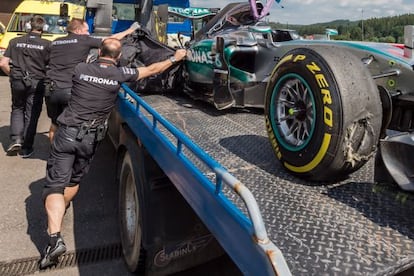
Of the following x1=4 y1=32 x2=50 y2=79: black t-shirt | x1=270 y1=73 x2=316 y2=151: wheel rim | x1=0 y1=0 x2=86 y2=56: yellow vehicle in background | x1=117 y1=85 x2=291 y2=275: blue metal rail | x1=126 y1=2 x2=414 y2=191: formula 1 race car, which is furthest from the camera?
x1=0 y1=0 x2=86 y2=56: yellow vehicle in background

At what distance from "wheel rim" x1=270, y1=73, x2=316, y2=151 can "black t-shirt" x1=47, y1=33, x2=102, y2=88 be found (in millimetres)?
3568

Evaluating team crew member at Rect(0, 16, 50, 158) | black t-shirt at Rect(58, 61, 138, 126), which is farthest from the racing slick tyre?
team crew member at Rect(0, 16, 50, 158)

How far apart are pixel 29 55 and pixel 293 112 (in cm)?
523

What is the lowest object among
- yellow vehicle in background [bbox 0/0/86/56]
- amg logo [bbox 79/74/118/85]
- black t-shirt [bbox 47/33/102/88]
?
amg logo [bbox 79/74/118/85]

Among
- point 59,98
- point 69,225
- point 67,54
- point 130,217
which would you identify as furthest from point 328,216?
point 67,54

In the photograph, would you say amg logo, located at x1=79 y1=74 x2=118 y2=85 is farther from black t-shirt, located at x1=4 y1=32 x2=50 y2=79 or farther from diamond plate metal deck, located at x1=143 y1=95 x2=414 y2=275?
black t-shirt, located at x1=4 y1=32 x2=50 y2=79

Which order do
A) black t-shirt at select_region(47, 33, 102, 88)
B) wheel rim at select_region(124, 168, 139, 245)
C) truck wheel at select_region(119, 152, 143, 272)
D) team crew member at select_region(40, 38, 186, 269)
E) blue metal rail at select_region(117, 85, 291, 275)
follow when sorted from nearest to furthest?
blue metal rail at select_region(117, 85, 291, 275), truck wheel at select_region(119, 152, 143, 272), wheel rim at select_region(124, 168, 139, 245), team crew member at select_region(40, 38, 186, 269), black t-shirt at select_region(47, 33, 102, 88)

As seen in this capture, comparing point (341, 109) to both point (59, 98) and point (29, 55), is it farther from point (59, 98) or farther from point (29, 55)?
point (29, 55)

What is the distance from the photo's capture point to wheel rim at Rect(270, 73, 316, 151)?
2430 mm

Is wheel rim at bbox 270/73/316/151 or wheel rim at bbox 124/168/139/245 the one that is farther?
wheel rim at bbox 124/168/139/245

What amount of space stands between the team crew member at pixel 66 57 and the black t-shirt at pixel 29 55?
0.94 metres

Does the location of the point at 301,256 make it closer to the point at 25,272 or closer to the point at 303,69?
the point at 303,69

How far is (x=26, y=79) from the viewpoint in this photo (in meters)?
6.46

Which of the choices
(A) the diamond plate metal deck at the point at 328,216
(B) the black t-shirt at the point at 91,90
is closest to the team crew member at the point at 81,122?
(B) the black t-shirt at the point at 91,90
